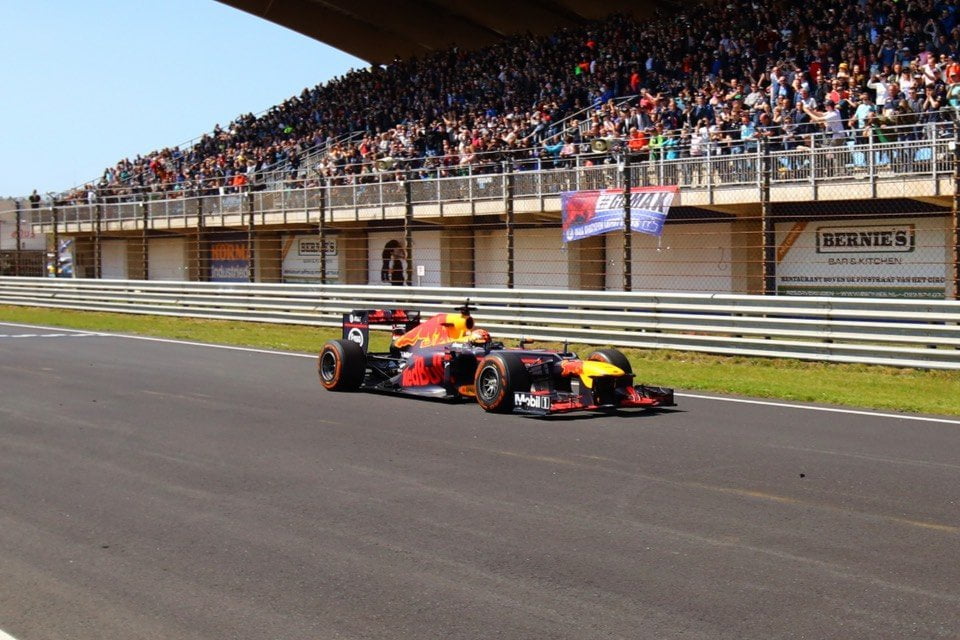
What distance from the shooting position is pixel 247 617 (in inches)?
205

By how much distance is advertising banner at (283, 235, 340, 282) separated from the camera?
3186 centimetres

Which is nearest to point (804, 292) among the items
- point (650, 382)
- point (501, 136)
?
point (650, 382)

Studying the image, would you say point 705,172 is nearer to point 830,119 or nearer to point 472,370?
point 830,119

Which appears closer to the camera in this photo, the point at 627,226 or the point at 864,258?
the point at 627,226

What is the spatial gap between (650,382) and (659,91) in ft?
46.4

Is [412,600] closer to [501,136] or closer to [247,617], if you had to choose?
[247,617]

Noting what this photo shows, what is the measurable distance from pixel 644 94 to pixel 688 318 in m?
10.4

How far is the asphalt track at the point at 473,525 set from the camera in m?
5.19

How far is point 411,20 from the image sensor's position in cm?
4744

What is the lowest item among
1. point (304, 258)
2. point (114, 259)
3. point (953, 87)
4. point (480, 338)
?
point (480, 338)

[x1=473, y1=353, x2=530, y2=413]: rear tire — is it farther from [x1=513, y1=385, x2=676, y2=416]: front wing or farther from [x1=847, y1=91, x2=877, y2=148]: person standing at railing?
[x1=847, y1=91, x2=877, y2=148]: person standing at railing

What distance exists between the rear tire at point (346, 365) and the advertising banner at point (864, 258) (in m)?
9.86

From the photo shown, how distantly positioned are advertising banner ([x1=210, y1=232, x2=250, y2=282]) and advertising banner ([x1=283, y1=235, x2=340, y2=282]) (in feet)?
6.64

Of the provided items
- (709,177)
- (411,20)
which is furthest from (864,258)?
(411,20)
